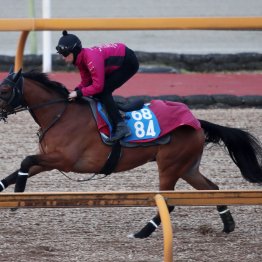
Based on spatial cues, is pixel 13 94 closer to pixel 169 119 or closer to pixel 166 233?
pixel 169 119

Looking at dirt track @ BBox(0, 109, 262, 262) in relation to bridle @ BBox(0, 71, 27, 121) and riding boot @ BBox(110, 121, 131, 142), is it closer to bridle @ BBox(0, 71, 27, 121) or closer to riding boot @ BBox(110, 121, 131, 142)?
riding boot @ BBox(110, 121, 131, 142)

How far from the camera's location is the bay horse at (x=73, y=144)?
26.8ft

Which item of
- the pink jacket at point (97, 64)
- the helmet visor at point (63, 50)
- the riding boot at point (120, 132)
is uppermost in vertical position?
the helmet visor at point (63, 50)

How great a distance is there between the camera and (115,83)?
8422 mm

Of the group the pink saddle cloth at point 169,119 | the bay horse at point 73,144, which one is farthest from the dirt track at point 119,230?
the pink saddle cloth at point 169,119

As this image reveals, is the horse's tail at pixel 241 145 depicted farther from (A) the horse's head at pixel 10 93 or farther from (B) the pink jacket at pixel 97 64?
(A) the horse's head at pixel 10 93

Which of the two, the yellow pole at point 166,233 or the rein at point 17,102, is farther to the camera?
the rein at point 17,102

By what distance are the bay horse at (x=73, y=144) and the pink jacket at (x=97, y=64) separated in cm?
21

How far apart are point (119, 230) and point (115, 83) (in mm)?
1224

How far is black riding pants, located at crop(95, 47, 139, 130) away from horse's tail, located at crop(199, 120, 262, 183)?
75cm

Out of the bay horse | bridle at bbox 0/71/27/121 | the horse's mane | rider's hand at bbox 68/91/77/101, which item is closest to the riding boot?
the bay horse

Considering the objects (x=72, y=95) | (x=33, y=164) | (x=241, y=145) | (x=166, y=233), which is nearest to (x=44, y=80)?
(x=72, y=95)

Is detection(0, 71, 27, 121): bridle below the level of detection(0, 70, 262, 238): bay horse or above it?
above

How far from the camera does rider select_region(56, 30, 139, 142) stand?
8.10 m
